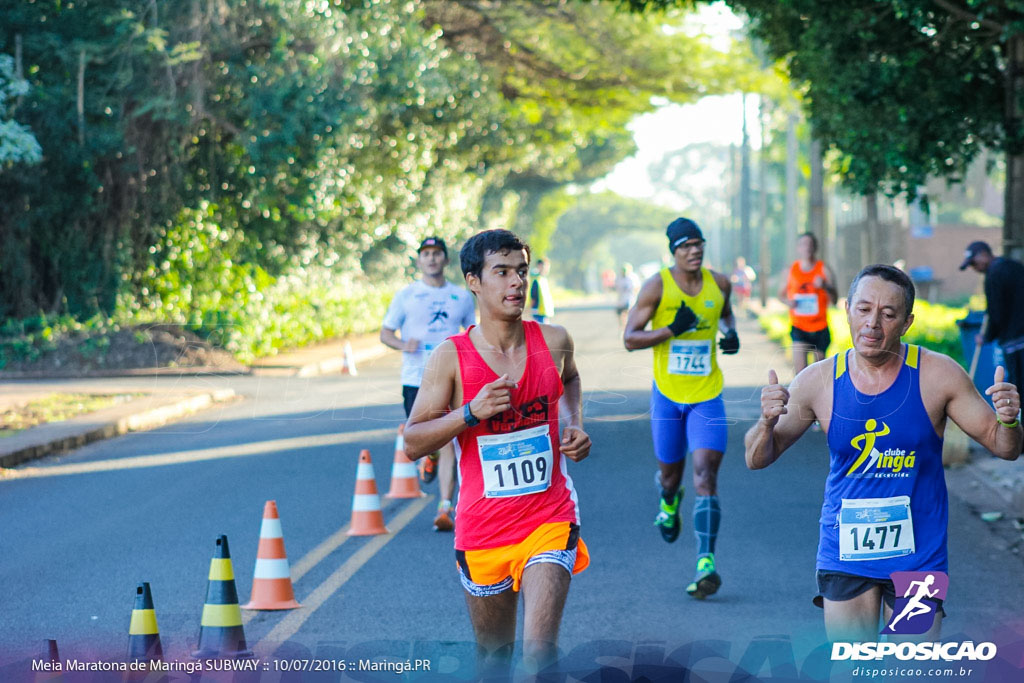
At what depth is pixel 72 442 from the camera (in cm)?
1425

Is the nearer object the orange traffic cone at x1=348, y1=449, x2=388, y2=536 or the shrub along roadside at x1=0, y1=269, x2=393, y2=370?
the orange traffic cone at x1=348, y1=449, x2=388, y2=536

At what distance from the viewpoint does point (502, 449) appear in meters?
4.40

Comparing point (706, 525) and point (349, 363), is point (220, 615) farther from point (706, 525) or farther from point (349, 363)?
point (349, 363)

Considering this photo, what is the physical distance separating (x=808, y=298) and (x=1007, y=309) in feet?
8.97

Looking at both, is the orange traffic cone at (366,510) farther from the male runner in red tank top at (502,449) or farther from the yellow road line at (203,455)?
the male runner in red tank top at (502,449)

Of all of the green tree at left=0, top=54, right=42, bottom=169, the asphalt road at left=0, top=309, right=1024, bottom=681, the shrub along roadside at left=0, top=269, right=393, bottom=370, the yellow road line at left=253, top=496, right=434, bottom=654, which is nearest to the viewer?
the asphalt road at left=0, top=309, right=1024, bottom=681

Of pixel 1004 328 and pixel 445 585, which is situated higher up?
pixel 1004 328

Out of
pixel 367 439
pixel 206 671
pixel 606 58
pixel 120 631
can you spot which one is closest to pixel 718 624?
pixel 206 671

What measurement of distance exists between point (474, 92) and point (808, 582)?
916 inches

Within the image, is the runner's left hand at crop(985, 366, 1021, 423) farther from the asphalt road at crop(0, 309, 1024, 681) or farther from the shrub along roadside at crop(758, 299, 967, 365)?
the shrub along roadside at crop(758, 299, 967, 365)

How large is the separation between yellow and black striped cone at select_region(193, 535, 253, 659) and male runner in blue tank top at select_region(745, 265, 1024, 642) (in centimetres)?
256

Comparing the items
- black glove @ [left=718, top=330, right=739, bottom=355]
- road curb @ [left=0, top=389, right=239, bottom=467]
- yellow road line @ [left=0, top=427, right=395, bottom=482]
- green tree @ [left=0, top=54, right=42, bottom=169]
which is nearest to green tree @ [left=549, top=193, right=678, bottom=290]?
green tree @ [left=0, top=54, right=42, bottom=169]

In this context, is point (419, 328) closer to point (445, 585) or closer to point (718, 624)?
point (445, 585)

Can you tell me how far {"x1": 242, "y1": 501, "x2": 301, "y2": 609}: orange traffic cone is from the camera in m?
7.00
